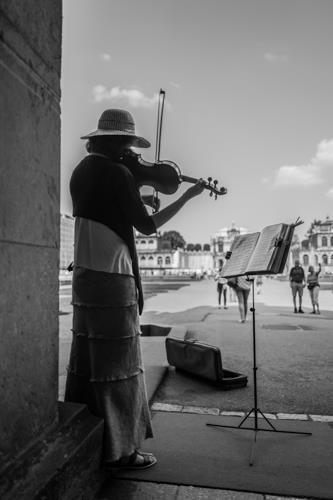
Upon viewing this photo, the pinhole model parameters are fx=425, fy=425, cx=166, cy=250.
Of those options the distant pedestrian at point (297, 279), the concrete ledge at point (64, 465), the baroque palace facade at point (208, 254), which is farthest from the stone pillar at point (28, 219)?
the baroque palace facade at point (208, 254)

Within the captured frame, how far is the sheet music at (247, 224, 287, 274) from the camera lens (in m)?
3.34

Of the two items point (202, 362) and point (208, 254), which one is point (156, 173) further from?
point (208, 254)

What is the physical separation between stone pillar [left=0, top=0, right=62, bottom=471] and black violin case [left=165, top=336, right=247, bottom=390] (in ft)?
9.51

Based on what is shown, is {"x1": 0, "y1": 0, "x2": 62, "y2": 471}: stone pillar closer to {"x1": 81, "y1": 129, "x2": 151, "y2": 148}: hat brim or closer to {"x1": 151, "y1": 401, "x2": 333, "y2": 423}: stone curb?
{"x1": 81, "y1": 129, "x2": 151, "y2": 148}: hat brim

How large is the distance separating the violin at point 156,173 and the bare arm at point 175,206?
78mm

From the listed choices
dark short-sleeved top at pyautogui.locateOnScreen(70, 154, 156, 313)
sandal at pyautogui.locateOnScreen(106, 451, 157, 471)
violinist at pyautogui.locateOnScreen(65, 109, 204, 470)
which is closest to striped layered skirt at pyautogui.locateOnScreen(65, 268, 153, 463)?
Result: violinist at pyautogui.locateOnScreen(65, 109, 204, 470)

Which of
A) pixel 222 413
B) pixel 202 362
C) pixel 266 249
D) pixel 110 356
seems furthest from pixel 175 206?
pixel 202 362

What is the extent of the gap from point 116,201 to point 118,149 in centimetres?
39

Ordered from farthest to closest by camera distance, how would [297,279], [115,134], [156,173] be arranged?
[297,279]
[156,173]
[115,134]

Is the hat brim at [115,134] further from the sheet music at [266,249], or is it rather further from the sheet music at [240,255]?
the sheet music at [240,255]

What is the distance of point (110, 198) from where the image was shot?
2.41 meters

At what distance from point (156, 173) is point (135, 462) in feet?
6.09

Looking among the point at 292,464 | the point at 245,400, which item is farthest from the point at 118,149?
the point at 245,400

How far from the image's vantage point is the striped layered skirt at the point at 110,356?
7.79ft
